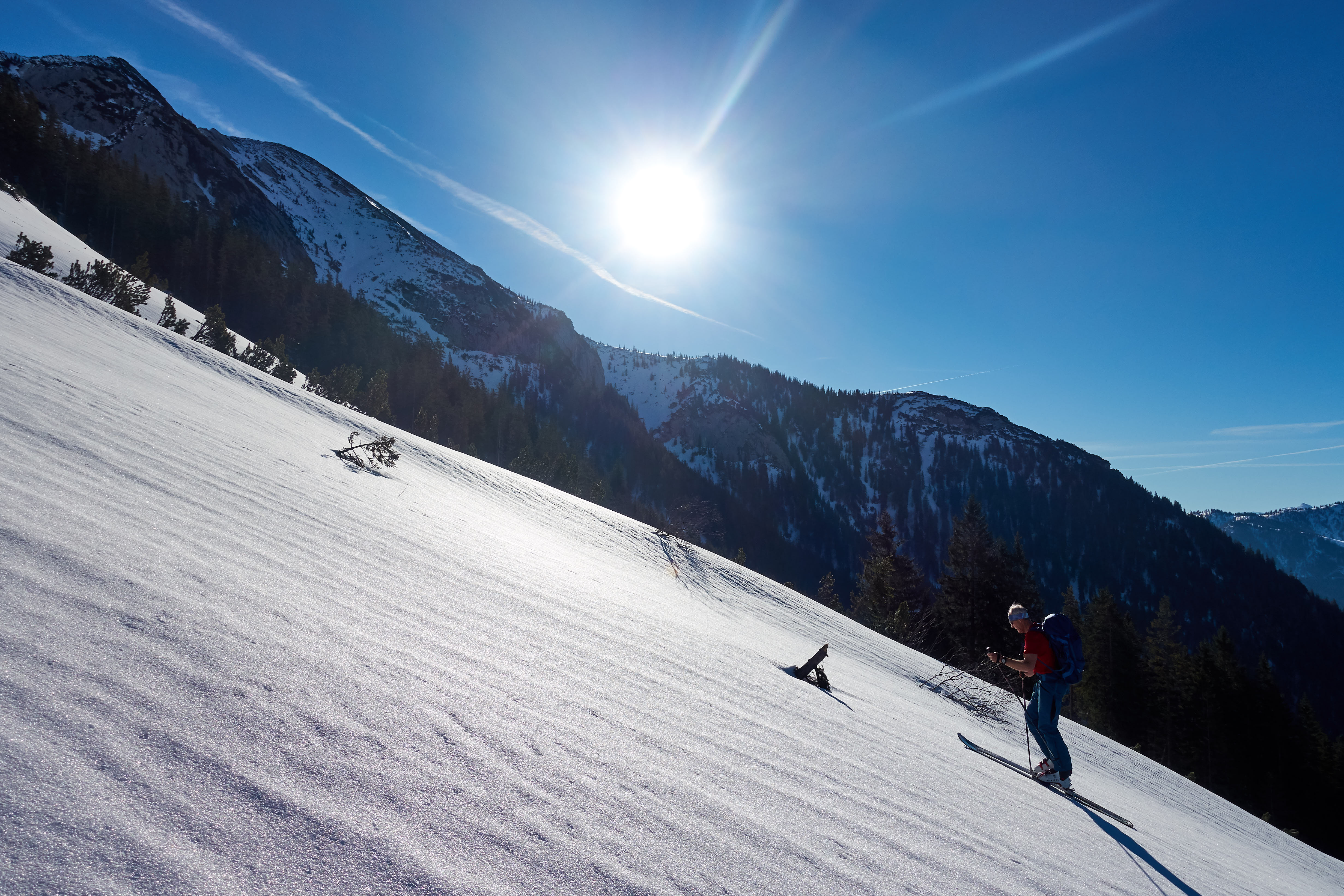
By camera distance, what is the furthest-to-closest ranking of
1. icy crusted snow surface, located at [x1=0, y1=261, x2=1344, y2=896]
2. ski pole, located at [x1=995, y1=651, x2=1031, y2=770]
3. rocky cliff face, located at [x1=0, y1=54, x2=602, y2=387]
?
rocky cliff face, located at [x1=0, y1=54, x2=602, y2=387] < ski pole, located at [x1=995, y1=651, x2=1031, y2=770] < icy crusted snow surface, located at [x1=0, y1=261, x2=1344, y2=896]

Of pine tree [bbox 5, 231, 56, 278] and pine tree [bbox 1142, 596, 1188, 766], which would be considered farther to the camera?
pine tree [bbox 1142, 596, 1188, 766]

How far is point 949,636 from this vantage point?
23.7 meters

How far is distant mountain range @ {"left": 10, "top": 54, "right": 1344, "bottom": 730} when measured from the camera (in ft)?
218

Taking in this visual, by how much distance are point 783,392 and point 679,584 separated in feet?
554

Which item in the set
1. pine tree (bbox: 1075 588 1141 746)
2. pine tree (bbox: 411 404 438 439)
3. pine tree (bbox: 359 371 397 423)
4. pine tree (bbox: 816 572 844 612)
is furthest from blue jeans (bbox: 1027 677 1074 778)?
pine tree (bbox: 411 404 438 439)

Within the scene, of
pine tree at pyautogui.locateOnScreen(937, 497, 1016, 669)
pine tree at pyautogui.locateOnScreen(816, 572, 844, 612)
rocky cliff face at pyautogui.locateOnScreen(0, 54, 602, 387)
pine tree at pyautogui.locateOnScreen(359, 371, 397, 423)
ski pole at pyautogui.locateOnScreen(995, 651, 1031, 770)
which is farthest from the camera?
rocky cliff face at pyautogui.locateOnScreen(0, 54, 602, 387)

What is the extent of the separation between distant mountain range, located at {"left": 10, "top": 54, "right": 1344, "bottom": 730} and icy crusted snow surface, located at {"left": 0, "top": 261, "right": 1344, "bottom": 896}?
63636 millimetres

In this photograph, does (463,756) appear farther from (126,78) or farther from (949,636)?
(126,78)

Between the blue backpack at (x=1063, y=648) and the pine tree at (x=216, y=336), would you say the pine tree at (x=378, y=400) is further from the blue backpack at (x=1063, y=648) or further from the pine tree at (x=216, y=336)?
the blue backpack at (x=1063, y=648)

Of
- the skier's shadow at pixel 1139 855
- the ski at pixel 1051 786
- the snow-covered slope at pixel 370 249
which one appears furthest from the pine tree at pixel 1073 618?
the snow-covered slope at pixel 370 249

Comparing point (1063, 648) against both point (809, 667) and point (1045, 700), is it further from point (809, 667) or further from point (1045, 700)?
point (809, 667)

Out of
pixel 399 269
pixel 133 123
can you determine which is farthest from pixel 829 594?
pixel 399 269

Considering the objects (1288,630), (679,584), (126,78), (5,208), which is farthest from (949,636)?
(1288,630)

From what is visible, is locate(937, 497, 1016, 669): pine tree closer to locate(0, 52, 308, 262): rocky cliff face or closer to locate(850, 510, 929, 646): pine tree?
locate(850, 510, 929, 646): pine tree
